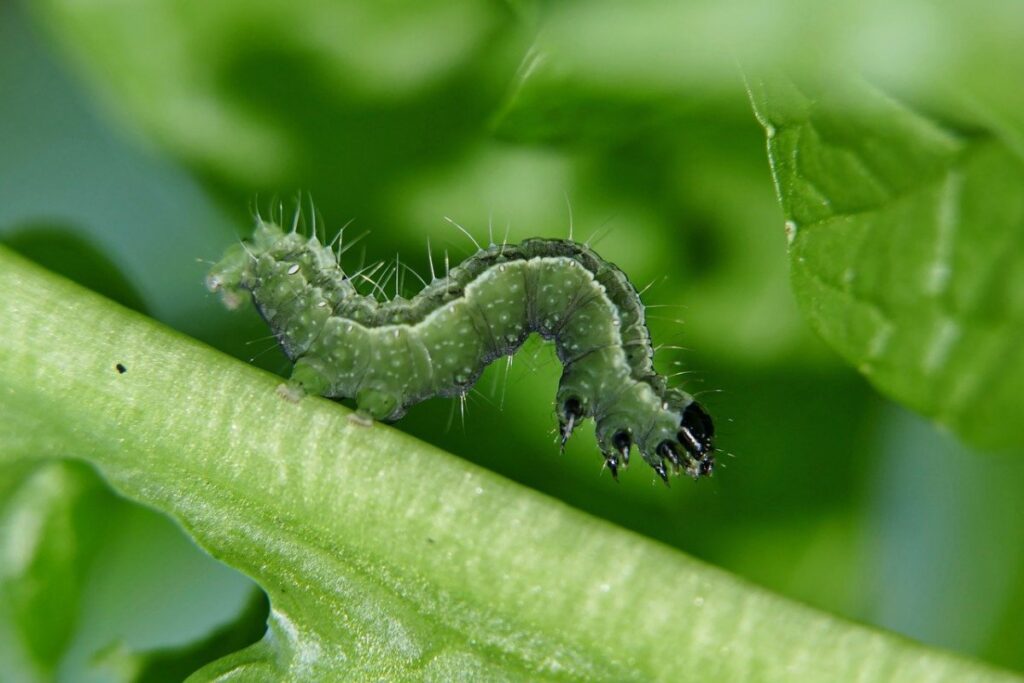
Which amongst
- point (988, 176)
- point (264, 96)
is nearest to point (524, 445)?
point (264, 96)

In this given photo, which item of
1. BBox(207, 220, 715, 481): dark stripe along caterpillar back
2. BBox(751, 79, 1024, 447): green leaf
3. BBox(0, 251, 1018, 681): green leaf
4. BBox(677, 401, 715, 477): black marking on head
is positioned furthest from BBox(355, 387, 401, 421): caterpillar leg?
BBox(751, 79, 1024, 447): green leaf

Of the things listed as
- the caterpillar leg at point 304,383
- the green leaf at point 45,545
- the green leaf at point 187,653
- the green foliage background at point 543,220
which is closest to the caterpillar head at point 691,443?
the green foliage background at point 543,220

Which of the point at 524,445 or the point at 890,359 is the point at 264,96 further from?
the point at 890,359

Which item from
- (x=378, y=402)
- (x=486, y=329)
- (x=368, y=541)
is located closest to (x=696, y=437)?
(x=486, y=329)

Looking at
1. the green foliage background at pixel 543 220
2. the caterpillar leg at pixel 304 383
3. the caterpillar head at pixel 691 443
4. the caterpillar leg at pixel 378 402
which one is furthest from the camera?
the caterpillar head at pixel 691 443

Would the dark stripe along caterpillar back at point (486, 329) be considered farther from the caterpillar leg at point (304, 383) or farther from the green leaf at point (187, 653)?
the green leaf at point (187, 653)

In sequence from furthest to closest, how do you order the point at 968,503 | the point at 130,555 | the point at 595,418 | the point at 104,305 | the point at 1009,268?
the point at 968,503, the point at 595,418, the point at 130,555, the point at 104,305, the point at 1009,268

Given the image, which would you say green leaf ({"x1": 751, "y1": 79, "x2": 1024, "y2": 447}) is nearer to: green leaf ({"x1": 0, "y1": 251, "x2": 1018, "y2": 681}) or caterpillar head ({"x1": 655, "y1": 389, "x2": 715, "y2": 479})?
green leaf ({"x1": 0, "y1": 251, "x2": 1018, "y2": 681})
